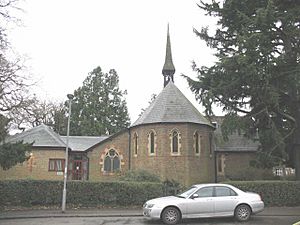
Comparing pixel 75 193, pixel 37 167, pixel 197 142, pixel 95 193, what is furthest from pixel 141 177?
pixel 37 167

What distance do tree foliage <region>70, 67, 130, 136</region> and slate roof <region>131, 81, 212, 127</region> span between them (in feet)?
Answer: 89.4

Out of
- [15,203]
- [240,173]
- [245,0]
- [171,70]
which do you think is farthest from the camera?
[171,70]

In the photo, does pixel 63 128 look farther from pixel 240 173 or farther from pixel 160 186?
pixel 160 186

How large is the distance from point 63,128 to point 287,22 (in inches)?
1699

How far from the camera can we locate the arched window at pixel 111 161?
109 ft

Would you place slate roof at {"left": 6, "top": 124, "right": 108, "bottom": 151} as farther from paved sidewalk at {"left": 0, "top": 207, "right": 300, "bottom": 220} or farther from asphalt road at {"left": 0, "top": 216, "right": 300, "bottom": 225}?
asphalt road at {"left": 0, "top": 216, "right": 300, "bottom": 225}

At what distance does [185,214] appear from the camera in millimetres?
14164

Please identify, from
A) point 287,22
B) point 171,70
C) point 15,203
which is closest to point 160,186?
point 15,203

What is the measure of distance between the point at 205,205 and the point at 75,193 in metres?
8.63

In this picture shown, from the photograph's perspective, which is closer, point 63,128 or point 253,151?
point 253,151

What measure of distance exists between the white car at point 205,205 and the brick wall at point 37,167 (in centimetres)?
1855

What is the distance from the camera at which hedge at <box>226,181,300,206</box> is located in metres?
20.0

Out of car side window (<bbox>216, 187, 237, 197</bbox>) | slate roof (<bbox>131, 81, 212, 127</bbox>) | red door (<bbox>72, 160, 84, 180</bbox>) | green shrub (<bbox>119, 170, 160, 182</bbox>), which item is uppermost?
slate roof (<bbox>131, 81, 212, 127</bbox>)

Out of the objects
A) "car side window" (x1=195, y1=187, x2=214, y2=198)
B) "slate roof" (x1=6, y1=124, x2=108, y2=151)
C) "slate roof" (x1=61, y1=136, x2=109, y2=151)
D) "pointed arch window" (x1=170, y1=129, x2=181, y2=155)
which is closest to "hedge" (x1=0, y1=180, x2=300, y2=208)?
"car side window" (x1=195, y1=187, x2=214, y2=198)
